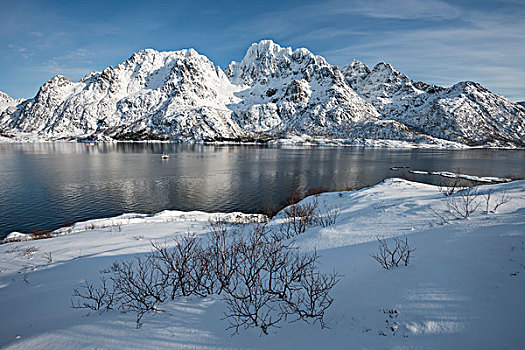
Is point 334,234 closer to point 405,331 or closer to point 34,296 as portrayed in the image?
point 405,331

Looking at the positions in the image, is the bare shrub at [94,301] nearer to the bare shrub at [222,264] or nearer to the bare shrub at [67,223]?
the bare shrub at [222,264]

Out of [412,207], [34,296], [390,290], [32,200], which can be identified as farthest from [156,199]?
[390,290]

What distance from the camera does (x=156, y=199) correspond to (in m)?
36.3

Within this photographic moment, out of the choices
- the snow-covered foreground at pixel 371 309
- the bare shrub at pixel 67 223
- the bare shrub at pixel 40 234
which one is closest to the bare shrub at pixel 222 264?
the snow-covered foreground at pixel 371 309

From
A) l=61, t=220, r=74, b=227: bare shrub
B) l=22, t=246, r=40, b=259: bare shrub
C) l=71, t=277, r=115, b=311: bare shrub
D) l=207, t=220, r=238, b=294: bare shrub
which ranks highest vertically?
l=207, t=220, r=238, b=294: bare shrub

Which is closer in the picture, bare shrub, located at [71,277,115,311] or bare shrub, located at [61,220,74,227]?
bare shrub, located at [71,277,115,311]

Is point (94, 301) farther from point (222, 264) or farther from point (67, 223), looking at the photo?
point (67, 223)

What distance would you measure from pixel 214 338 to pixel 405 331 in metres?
3.36

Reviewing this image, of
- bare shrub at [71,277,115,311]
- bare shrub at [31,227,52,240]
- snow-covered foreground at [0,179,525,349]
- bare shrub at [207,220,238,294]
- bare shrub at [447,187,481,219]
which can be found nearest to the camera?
snow-covered foreground at [0,179,525,349]

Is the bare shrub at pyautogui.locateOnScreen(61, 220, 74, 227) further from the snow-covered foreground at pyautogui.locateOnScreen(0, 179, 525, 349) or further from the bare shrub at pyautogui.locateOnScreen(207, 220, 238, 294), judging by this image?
the bare shrub at pyautogui.locateOnScreen(207, 220, 238, 294)

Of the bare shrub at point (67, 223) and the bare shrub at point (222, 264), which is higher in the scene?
the bare shrub at point (222, 264)

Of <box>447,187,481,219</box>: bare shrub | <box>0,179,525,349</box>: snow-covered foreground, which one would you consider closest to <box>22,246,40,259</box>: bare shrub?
<box>0,179,525,349</box>: snow-covered foreground

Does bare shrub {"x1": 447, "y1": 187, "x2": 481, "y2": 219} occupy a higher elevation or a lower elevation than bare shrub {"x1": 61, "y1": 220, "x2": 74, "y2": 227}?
higher

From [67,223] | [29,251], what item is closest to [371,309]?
[29,251]
